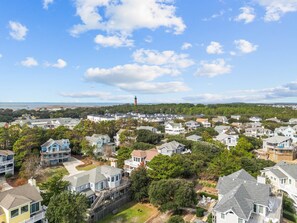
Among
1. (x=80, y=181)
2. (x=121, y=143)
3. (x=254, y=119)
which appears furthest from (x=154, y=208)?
(x=254, y=119)

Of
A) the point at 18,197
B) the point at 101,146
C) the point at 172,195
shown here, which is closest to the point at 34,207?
the point at 18,197

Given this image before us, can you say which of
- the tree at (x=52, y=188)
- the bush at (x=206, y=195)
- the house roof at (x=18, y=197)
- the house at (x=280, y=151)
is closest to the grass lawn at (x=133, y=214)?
the tree at (x=52, y=188)

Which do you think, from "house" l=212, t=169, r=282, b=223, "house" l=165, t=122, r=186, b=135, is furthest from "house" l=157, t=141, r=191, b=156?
"house" l=165, t=122, r=186, b=135

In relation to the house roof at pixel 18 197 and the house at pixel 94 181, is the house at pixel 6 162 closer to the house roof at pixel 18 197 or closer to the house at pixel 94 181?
the house at pixel 94 181

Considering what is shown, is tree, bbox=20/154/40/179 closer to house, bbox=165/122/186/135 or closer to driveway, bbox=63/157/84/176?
driveway, bbox=63/157/84/176

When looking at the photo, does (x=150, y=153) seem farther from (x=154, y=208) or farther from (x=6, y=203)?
Result: (x=6, y=203)
